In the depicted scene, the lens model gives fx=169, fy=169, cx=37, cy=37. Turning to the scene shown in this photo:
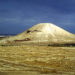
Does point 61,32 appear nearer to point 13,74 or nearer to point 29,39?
point 29,39

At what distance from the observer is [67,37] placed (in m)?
50.7

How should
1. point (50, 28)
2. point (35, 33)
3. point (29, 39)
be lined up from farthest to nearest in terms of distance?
point (50, 28) → point (35, 33) → point (29, 39)

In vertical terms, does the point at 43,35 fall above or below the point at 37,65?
above

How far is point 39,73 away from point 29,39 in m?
36.0

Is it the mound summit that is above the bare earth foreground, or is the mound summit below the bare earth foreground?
above

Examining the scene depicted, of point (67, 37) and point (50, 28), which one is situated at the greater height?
point (50, 28)

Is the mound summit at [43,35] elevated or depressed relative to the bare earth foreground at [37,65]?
elevated

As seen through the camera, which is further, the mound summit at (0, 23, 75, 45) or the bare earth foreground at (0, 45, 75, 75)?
the mound summit at (0, 23, 75, 45)

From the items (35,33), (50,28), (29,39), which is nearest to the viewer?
(29,39)

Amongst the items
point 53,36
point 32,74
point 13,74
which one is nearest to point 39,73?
point 32,74

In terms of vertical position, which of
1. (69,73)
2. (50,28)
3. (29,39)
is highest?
(50,28)

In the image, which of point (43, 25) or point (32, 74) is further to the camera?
point (43, 25)

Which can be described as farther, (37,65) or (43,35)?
(43,35)

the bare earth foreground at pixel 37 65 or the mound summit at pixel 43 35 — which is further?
the mound summit at pixel 43 35
